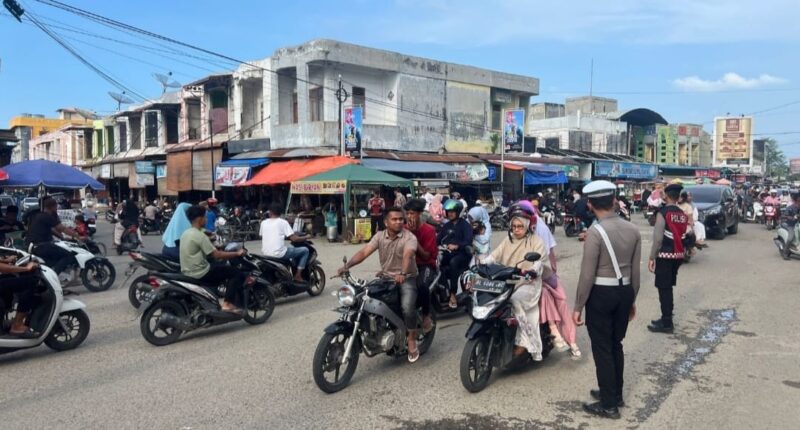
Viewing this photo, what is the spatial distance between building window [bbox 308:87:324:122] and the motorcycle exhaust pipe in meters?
17.9

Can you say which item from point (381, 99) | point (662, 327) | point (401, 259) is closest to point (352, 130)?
point (381, 99)

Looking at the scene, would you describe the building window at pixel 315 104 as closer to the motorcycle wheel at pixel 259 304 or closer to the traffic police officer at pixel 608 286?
the motorcycle wheel at pixel 259 304

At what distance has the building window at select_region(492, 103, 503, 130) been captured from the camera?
29.6 meters

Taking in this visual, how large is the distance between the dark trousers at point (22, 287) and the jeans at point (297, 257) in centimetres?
345

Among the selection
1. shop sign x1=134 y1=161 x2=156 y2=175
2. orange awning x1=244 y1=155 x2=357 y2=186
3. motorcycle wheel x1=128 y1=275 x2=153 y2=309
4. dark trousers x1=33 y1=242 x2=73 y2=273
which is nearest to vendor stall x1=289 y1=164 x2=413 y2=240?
orange awning x1=244 y1=155 x2=357 y2=186

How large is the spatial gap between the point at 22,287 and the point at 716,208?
16779 millimetres

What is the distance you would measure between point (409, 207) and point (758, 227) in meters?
20.7

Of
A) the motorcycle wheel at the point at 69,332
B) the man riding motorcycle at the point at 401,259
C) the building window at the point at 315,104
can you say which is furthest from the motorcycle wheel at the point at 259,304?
the building window at the point at 315,104

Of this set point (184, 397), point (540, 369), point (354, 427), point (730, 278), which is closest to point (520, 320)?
point (540, 369)

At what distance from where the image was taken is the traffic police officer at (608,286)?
3.99 metres

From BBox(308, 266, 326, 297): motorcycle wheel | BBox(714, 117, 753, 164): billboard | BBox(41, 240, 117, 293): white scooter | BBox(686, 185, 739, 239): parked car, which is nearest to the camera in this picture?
BBox(308, 266, 326, 297): motorcycle wheel

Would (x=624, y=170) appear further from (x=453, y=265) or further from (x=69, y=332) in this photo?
(x=69, y=332)

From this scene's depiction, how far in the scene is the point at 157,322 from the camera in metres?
6.11

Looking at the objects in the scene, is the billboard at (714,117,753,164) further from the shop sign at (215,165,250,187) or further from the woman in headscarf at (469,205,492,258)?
the woman in headscarf at (469,205,492,258)
